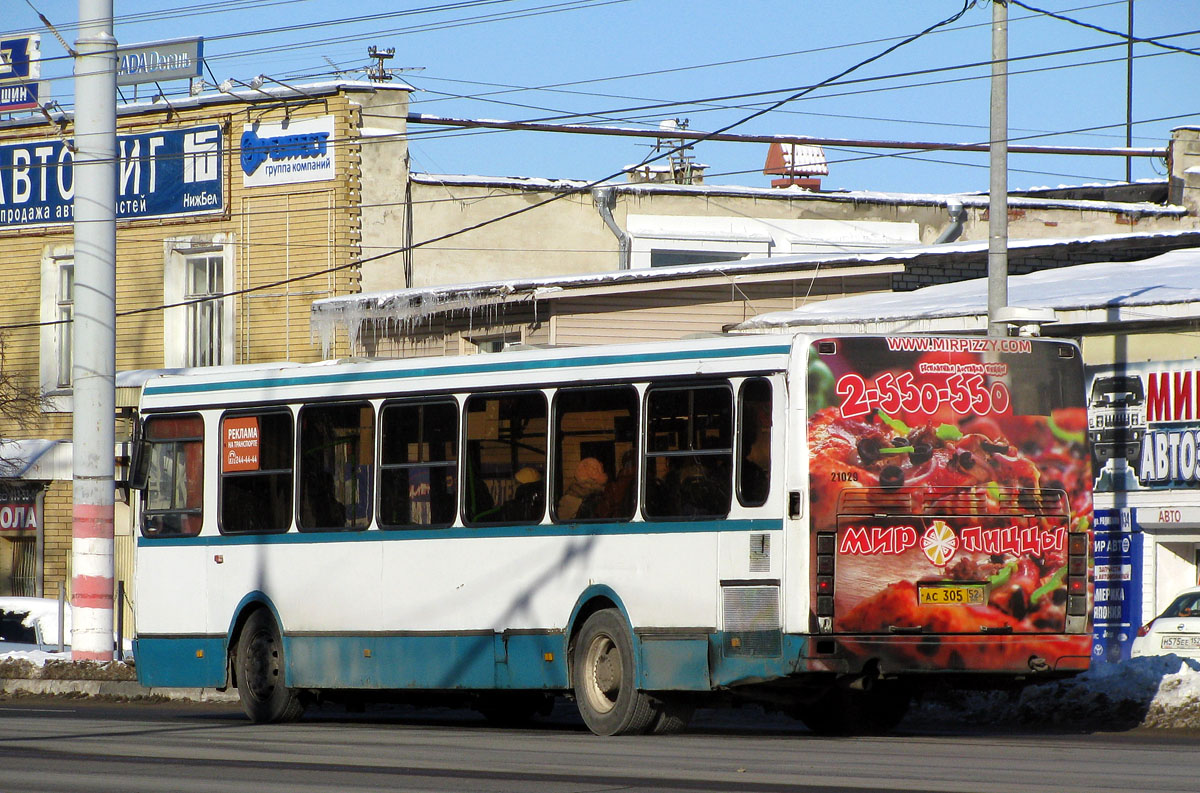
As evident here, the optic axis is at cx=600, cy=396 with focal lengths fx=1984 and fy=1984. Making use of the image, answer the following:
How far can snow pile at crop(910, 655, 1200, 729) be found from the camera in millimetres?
14906

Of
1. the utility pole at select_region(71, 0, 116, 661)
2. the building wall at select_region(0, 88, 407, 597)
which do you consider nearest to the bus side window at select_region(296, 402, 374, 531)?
the utility pole at select_region(71, 0, 116, 661)

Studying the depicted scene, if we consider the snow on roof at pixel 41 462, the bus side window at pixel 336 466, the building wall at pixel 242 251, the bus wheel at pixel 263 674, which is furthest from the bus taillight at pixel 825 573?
the snow on roof at pixel 41 462

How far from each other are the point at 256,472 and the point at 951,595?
627 cm

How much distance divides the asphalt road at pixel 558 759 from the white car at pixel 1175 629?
15.2 feet

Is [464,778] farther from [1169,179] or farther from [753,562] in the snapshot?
[1169,179]

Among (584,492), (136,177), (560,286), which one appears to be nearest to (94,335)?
(560,286)

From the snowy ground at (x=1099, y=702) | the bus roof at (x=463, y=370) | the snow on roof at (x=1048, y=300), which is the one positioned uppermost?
the snow on roof at (x=1048, y=300)

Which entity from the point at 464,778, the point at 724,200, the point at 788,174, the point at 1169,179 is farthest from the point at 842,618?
the point at 788,174

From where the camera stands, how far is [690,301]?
2827 cm

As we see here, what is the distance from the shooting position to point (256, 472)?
54.7 ft

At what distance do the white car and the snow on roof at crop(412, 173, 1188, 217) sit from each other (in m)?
16.7

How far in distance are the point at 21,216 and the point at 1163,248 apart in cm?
1987

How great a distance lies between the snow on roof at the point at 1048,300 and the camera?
773 inches

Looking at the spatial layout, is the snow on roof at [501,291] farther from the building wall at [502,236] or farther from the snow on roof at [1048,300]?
the building wall at [502,236]
